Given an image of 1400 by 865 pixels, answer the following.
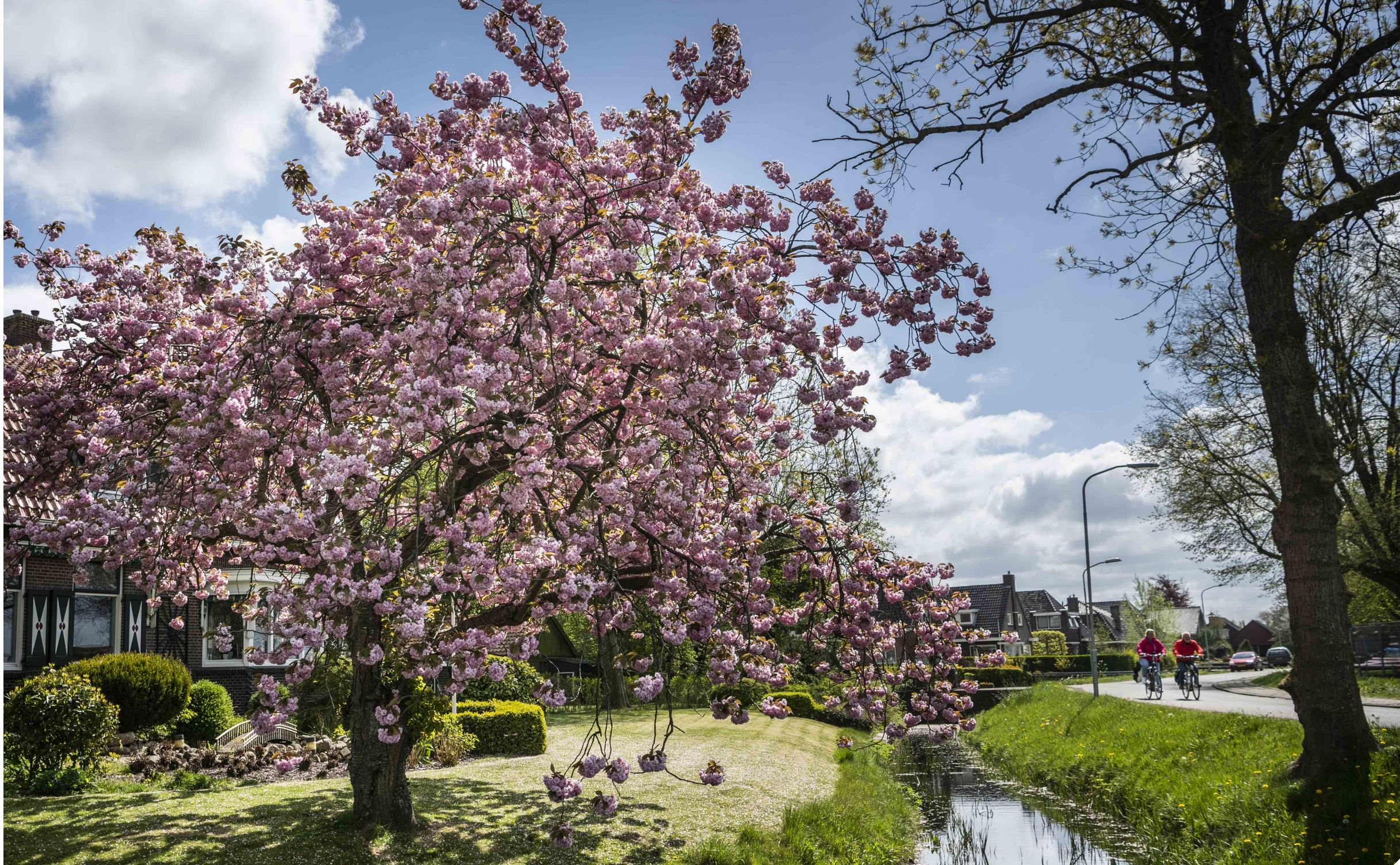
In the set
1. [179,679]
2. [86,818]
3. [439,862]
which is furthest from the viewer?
[179,679]

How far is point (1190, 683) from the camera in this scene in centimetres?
2439

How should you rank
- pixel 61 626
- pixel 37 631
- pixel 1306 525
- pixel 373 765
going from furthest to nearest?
pixel 61 626 < pixel 37 631 < pixel 1306 525 < pixel 373 765

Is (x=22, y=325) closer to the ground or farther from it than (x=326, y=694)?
farther from it

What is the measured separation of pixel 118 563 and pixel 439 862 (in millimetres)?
3979

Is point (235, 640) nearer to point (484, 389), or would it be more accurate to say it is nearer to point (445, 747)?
point (445, 747)

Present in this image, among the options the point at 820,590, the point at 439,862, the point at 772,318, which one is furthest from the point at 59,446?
the point at 820,590

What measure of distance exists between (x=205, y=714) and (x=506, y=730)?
6241 mm

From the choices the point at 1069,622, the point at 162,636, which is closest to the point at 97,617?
the point at 162,636

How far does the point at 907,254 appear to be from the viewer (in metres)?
9.00

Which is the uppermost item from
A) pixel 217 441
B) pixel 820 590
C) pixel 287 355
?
pixel 287 355

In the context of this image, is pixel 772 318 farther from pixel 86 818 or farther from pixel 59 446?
→ pixel 86 818

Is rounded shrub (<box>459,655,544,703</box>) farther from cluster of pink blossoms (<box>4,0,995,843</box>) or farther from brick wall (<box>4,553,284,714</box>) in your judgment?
cluster of pink blossoms (<box>4,0,995,843</box>)

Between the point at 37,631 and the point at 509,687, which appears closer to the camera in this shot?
the point at 37,631

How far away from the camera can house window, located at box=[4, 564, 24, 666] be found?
17.7m
